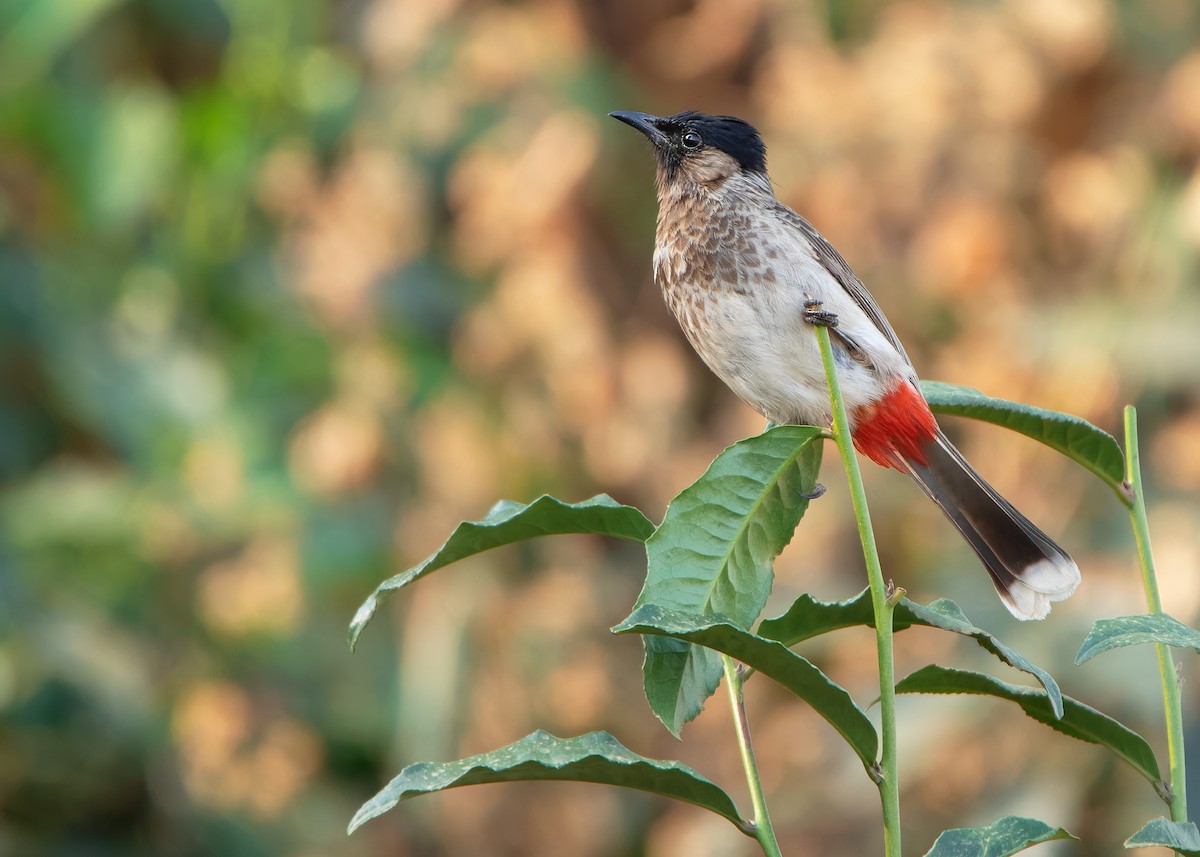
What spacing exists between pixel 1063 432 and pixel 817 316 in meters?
0.26

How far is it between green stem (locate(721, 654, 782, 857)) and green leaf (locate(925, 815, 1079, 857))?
135mm

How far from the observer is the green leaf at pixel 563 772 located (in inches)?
44.6

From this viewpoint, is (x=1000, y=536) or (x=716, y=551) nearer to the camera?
(x=716, y=551)

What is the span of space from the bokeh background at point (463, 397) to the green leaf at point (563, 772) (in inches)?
120

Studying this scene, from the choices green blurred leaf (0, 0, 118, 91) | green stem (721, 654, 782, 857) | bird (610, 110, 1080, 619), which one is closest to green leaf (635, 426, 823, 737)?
green stem (721, 654, 782, 857)

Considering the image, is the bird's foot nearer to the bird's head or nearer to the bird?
the bird

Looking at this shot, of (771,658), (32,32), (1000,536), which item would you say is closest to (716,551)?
(771,658)

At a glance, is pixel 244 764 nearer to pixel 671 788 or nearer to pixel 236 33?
pixel 236 33

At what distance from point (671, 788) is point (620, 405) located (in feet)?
Result: 12.4

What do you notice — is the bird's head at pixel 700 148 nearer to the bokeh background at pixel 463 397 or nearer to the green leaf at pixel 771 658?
the green leaf at pixel 771 658

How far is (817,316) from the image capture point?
1.48 m

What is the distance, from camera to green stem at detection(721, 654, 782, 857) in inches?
45.0

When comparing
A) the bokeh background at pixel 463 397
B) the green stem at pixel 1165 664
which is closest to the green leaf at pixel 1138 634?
the green stem at pixel 1165 664

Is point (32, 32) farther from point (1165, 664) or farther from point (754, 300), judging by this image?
point (1165, 664)
